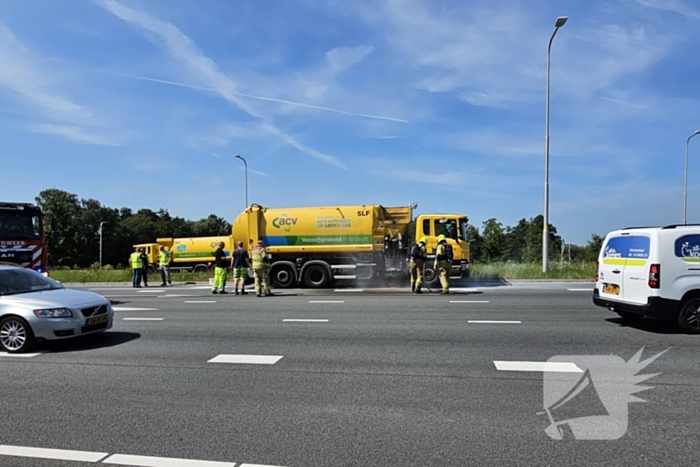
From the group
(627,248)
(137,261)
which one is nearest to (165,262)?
(137,261)

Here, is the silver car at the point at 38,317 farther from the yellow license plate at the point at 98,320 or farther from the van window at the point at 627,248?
the van window at the point at 627,248

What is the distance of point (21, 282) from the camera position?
28.1 feet

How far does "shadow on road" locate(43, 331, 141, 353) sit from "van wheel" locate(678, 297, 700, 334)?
936 cm

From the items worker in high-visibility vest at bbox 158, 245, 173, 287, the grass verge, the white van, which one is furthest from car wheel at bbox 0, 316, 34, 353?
the grass verge

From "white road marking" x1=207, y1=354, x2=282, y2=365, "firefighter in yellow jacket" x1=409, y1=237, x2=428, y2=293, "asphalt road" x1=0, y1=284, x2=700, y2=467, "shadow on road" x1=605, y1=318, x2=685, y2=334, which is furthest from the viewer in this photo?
"firefighter in yellow jacket" x1=409, y1=237, x2=428, y2=293

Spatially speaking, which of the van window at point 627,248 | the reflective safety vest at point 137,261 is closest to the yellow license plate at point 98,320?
the van window at point 627,248

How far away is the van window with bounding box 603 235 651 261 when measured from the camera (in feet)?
29.7

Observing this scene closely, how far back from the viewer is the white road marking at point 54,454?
3.88 metres

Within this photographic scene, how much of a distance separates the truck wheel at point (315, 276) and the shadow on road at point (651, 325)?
10.7 m

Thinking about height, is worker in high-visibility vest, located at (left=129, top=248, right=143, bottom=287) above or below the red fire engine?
below

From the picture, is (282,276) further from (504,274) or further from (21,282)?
(21,282)

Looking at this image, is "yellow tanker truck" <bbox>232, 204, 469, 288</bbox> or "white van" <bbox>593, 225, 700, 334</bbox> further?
"yellow tanker truck" <bbox>232, 204, 469, 288</bbox>

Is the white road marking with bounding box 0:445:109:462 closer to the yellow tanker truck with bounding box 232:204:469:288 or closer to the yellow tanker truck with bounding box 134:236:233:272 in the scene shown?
the yellow tanker truck with bounding box 232:204:469:288

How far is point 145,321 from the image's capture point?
36.7 feet
